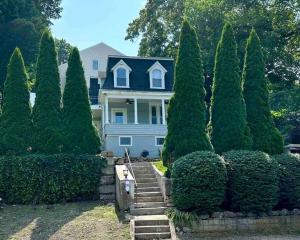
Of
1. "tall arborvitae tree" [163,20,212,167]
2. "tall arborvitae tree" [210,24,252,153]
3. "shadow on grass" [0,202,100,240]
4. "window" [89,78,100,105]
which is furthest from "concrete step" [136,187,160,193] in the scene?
"window" [89,78,100,105]

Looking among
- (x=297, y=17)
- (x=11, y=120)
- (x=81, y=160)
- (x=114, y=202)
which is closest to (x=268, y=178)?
(x=114, y=202)

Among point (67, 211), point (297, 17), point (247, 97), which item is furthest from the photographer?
point (297, 17)

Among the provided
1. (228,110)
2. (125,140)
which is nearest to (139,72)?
(125,140)

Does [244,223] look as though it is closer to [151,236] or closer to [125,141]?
[151,236]

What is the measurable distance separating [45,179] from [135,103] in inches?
474

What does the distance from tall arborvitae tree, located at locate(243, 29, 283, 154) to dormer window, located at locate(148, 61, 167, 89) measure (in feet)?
38.9

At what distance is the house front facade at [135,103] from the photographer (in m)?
26.2

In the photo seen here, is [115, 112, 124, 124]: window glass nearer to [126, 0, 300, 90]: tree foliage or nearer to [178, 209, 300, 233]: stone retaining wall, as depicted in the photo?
[126, 0, 300, 90]: tree foliage

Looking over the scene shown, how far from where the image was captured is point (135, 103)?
88.0 ft

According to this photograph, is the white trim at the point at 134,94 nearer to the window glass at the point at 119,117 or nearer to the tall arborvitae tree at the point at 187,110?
the window glass at the point at 119,117

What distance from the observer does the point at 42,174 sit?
51.1 feet

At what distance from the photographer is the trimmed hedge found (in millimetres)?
15445

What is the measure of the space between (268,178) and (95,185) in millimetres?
6541

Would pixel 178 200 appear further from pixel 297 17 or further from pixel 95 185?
pixel 297 17
